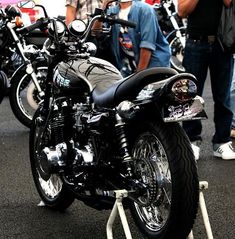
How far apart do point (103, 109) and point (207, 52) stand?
6.58ft

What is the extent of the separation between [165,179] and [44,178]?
122 centimetres

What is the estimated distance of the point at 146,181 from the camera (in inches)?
122

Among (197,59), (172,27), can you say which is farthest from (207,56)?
(172,27)

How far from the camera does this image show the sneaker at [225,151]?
5387 millimetres

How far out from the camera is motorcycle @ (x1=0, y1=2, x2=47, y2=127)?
630 centimetres

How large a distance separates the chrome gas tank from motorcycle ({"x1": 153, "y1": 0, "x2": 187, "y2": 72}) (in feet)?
20.7

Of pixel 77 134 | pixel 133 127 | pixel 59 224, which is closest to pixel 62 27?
pixel 77 134

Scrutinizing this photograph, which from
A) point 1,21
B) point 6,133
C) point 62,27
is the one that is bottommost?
point 6,133

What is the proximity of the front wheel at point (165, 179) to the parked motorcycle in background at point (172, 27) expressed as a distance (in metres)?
6.91

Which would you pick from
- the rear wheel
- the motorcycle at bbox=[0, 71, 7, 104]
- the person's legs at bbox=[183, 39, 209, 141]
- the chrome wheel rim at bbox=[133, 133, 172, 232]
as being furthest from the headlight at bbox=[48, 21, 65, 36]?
the motorcycle at bbox=[0, 71, 7, 104]

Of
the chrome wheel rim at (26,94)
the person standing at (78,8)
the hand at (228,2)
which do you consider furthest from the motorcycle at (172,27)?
the hand at (228,2)

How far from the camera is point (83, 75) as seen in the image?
11.8 ft

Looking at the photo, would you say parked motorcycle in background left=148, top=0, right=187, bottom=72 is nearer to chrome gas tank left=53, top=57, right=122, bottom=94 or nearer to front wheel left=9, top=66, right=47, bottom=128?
front wheel left=9, top=66, right=47, bottom=128

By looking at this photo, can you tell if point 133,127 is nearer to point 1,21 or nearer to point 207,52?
point 207,52
